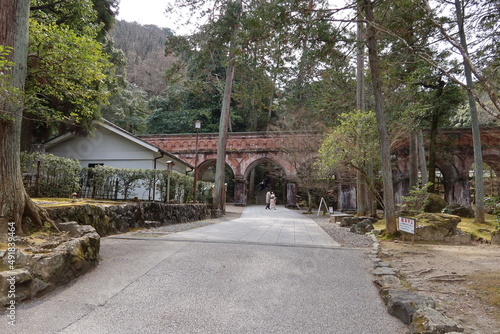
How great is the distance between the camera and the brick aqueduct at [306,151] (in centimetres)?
2108

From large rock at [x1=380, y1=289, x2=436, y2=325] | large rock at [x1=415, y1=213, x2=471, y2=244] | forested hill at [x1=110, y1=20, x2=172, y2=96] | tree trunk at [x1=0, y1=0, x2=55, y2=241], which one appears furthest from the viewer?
forested hill at [x1=110, y1=20, x2=172, y2=96]

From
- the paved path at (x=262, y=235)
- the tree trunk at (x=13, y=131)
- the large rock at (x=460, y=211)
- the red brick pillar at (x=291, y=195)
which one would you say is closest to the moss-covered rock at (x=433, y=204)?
the large rock at (x=460, y=211)

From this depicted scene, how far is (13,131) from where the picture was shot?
13.6 ft

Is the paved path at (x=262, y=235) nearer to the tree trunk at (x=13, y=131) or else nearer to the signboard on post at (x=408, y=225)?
the signboard on post at (x=408, y=225)

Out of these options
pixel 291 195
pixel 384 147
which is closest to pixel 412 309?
pixel 384 147

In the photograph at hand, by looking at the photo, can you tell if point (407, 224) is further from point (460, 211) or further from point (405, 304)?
point (460, 211)

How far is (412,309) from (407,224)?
15.4 ft

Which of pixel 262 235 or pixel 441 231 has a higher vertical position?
pixel 441 231

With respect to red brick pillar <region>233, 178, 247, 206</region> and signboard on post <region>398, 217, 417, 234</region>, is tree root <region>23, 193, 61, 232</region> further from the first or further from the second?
red brick pillar <region>233, 178, 247, 206</region>

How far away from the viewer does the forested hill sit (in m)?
41.3

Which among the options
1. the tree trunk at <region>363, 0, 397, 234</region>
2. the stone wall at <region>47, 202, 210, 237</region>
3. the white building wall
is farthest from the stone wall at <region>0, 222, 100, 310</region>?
the white building wall

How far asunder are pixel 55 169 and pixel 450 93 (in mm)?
16748

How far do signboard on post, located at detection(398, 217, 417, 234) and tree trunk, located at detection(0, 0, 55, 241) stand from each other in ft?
24.1

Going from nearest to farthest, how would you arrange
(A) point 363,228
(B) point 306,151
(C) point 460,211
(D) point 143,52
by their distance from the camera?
(A) point 363,228, (C) point 460,211, (B) point 306,151, (D) point 143,52
